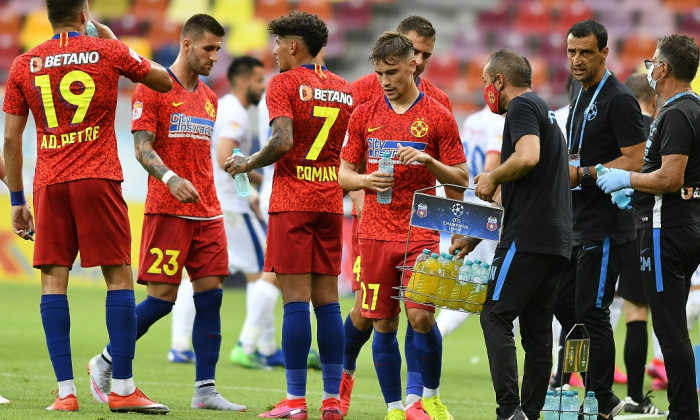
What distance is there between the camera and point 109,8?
74.7 ft

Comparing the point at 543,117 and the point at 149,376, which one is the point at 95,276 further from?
the point at 543,117

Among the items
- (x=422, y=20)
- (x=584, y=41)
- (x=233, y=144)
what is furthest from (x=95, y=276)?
(x=584, y=41)

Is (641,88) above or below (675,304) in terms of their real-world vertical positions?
above

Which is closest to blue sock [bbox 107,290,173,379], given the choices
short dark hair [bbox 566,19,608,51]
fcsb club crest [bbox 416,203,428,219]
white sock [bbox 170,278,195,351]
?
fcsb club crest [bbox 416,203,428,219]

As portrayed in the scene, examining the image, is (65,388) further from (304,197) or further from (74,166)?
(304,197)

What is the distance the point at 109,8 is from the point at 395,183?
17.8 m

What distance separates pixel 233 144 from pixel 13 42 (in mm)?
13857

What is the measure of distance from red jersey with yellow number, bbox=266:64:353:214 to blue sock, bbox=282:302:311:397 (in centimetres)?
66

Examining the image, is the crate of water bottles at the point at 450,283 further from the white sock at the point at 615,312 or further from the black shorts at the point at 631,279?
the white sock at the point at 615,312

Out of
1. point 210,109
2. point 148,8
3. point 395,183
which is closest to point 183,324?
point 210,109

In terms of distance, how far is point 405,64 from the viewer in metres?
6.26

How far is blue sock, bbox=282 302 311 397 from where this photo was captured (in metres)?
6.47

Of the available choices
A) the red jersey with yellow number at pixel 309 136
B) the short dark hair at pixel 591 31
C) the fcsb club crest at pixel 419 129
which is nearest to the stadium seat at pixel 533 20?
the short dark hair at pixel 591 31

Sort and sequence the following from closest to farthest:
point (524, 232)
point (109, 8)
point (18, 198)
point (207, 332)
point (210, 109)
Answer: point (524, 232) → point (18, 198) → point (207, 332) → point (210, 109) → point (109, 8)
